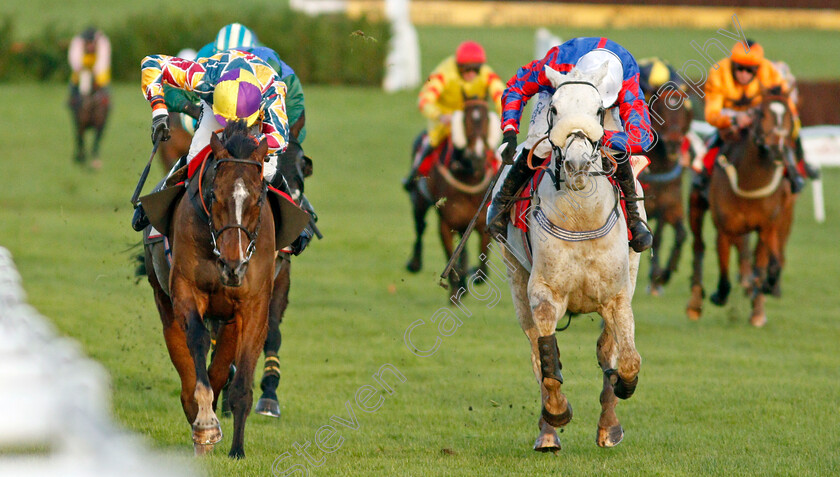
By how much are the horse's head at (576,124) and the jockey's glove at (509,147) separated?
0.44 meters

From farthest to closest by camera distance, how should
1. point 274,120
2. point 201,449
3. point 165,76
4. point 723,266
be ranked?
point 723,266 → point 165,76 → point 274,120 → point 201,449

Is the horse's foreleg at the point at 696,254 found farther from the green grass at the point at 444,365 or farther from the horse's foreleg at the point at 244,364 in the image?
the horse's foreleg at the point at 244,364

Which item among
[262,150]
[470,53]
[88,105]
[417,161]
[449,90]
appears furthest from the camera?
[88,105]

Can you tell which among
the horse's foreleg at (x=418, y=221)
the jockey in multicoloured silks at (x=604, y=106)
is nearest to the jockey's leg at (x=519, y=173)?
the jockey in multicoloured silks at (x=604, y=106)

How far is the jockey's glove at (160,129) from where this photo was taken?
6102 mm

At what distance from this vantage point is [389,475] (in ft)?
18.0

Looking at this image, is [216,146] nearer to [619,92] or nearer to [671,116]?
[619,92]

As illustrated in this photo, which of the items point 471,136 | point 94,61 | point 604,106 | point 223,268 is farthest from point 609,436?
point 94,61

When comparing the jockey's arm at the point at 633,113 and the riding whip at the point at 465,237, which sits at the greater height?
the jockey's arm at the point at 633,113

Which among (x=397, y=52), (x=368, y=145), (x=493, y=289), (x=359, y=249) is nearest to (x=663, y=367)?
(x=493, y=289)

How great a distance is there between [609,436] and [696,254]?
5698 mm

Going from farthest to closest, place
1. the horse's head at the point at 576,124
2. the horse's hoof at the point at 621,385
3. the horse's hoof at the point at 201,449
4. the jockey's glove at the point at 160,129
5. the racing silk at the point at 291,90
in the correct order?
the racing silk at the point at 291,90
the jockey's glove at the point at 160,129
the horse's hoof at the point at 621,385
the horse's hoof at the point at 201,449
the horse's head at the point at 576,124

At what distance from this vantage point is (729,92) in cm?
1071

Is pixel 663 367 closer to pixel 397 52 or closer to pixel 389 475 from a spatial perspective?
pixel 389 475
